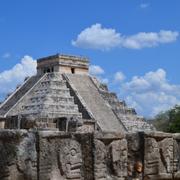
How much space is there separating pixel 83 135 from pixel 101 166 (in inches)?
20.8

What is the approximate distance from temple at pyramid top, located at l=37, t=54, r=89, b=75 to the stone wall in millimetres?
34205

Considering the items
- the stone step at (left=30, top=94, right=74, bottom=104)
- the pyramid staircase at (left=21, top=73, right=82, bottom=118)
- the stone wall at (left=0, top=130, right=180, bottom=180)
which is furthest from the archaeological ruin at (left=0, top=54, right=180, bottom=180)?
the stone step at (left=30, top=94, right=74, bottom=104)

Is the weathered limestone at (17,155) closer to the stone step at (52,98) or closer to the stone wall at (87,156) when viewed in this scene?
the stone wall at (87,156)

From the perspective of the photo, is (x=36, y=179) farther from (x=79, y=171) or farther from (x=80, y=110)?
(x=80, y=110)

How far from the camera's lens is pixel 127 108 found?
4178cm

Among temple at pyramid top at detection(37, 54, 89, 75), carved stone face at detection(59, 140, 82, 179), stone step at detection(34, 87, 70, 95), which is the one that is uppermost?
temple at pyramid top at detection(37, 54, 89, 75)

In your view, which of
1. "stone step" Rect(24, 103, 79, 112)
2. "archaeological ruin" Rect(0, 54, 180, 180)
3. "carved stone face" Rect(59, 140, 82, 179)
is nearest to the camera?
"archaeological ruin" Rect(0, 54, 180, 180)

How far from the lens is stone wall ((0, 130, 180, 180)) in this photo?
7.03 meters

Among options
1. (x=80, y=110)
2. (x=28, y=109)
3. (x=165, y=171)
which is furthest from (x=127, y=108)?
(x=165, y=171)

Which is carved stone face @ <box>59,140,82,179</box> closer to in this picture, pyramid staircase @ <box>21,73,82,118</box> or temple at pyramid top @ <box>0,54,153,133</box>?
temple at pyramid top @ <box>0,54,153,133</box>

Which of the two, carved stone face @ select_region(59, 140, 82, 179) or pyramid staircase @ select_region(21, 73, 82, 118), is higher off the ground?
pyramid staircase @ select_region(21, 73, 82, 118)

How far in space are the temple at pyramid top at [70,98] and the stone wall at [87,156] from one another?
23.7m

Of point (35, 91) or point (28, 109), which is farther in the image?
point (35, 91)

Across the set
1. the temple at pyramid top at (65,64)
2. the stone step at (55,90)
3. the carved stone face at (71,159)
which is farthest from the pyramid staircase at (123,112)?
the carved stone face at (71,159)
